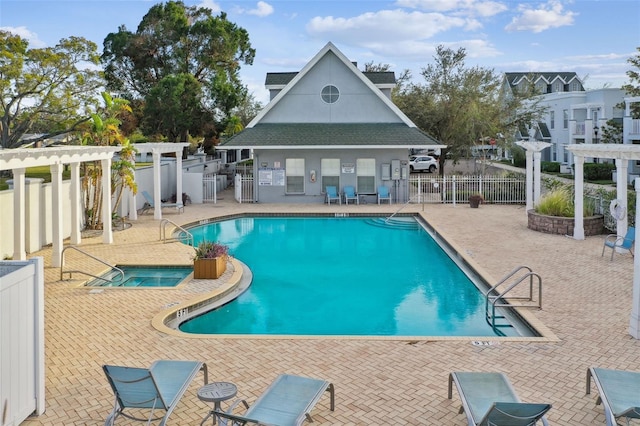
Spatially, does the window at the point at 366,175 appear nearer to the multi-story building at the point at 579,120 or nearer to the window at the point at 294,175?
the window at the point at 294,175

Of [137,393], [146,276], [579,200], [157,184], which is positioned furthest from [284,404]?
[157,184]

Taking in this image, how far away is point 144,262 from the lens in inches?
578

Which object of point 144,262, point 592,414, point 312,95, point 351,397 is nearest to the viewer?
point 592,414

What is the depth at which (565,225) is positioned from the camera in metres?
18.7

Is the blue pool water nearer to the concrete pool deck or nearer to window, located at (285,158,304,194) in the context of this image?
the concrete pool deck

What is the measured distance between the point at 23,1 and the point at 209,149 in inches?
1120

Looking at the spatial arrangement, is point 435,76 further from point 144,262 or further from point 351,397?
point 351,397

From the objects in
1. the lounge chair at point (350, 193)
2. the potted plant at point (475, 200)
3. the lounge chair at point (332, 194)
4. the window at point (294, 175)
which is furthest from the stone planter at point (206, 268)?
the potted plant at point (475, 200)

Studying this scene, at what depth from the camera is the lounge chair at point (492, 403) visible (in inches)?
210

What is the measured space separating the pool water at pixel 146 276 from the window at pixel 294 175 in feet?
45.5

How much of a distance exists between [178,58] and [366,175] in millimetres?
19226

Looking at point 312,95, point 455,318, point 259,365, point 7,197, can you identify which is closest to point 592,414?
point 259,365

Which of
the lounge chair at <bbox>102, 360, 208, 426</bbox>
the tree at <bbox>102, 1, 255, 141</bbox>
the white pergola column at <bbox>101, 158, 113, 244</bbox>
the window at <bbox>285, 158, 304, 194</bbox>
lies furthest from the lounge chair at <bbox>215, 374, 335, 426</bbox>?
the tree at <bbox>102, 1, 255, 141</bbox>

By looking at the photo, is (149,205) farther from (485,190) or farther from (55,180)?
(485,190)
